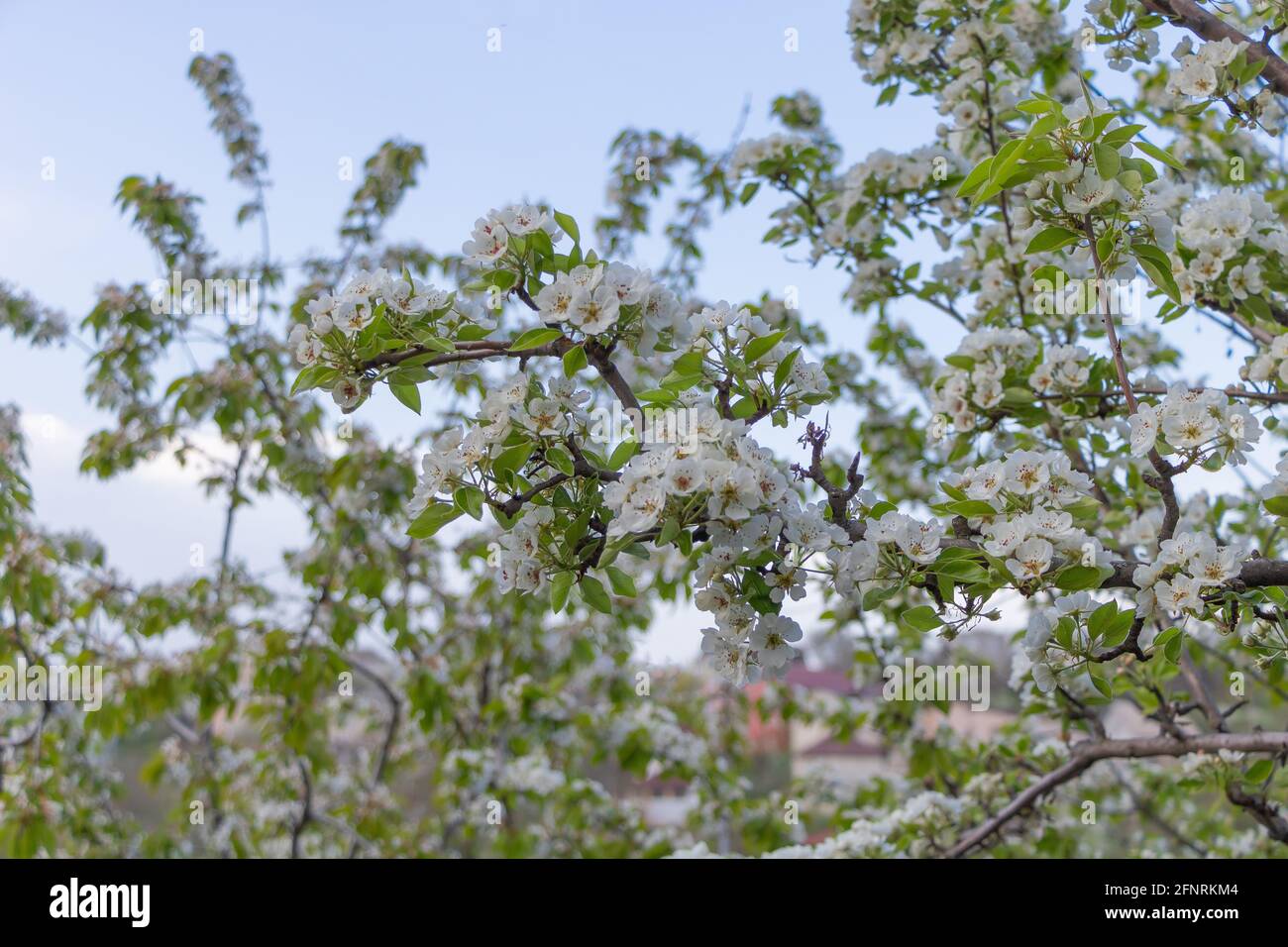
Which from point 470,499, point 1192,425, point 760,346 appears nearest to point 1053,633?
Answer: point 1192,425

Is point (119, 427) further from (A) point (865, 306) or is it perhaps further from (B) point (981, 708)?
(B) point (981, 708)

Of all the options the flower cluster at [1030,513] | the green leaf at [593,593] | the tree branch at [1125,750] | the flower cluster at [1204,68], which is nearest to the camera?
the flower cluster at [1030,513]

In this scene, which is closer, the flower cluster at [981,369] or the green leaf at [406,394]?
the green leaf at [406,394]

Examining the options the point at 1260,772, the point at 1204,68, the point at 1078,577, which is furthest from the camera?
the point at 1260,772

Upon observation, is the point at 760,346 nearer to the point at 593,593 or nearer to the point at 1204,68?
the point at 593,593

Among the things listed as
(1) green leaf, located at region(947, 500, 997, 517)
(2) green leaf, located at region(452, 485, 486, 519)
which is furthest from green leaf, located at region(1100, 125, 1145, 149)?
(2) green leaf, located at region(452, 485, 486, 519)

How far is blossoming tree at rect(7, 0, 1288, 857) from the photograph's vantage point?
1.23 meters

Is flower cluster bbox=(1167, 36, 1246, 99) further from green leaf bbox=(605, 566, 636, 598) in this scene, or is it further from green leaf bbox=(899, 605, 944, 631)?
green leaf bbox=(605, 566, 636, 598)

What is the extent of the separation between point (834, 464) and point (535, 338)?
188 cm

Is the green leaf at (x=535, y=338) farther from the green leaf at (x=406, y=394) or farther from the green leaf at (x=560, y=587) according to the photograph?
the green leaf at (x=560, y=587)

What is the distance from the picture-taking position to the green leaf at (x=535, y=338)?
1.24 metres

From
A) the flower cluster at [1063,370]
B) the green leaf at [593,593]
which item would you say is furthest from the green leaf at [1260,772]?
the green leaf at [593,593]

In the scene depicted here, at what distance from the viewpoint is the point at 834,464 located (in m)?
2.97
